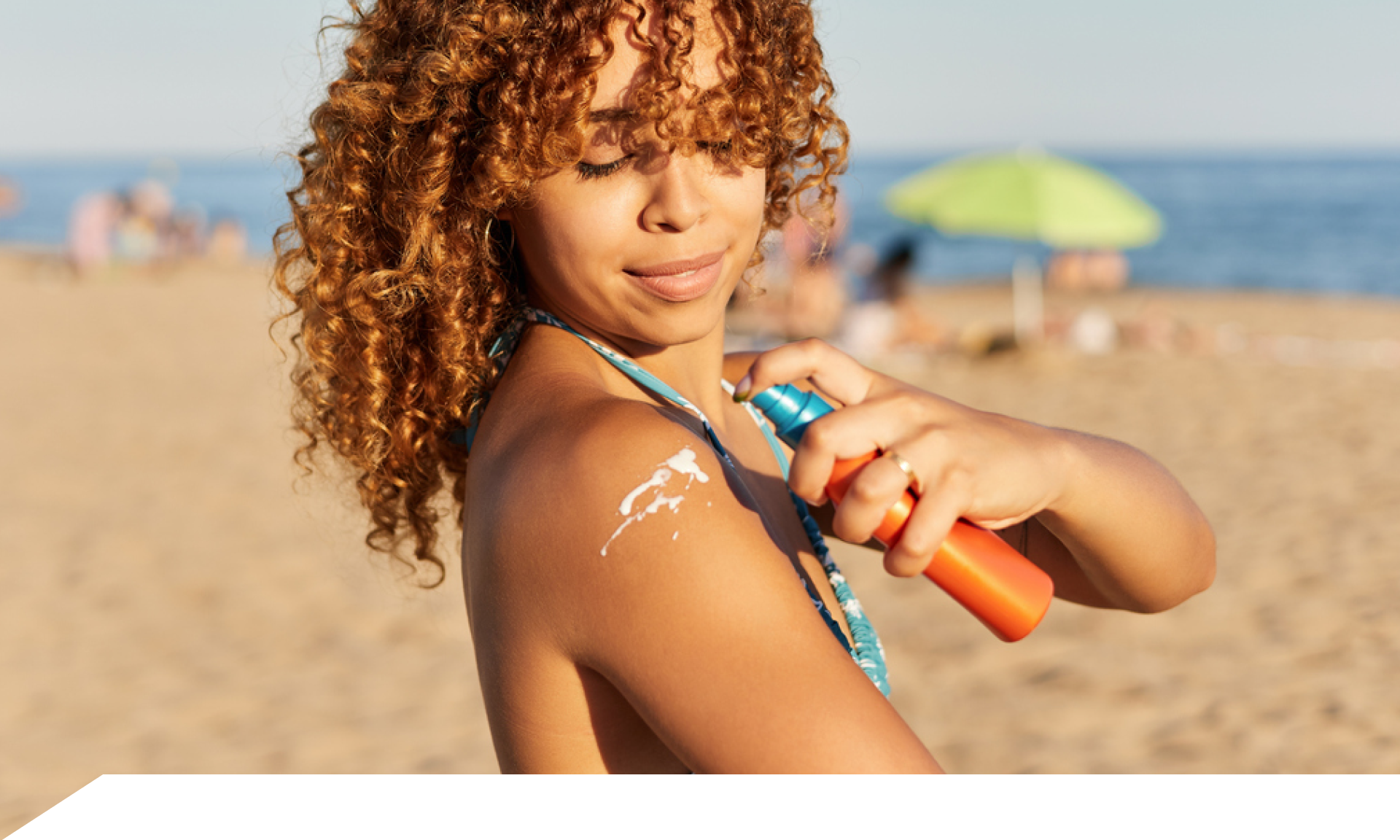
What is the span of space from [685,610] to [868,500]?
194mm

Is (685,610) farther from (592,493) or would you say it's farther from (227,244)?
(227,244)

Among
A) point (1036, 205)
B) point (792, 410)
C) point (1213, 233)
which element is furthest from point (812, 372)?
point (1213, 233)

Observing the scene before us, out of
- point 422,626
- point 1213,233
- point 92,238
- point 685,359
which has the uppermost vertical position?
point 685,359

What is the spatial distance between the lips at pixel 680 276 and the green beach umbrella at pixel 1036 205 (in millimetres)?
10793

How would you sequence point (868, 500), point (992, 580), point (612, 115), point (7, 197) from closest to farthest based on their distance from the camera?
point (868, 500) < point (992, 580) < point (612, 115) < point (7, 197)

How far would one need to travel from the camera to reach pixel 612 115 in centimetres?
138

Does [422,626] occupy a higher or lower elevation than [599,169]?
lower

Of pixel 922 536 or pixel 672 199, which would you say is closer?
pixel 922 536

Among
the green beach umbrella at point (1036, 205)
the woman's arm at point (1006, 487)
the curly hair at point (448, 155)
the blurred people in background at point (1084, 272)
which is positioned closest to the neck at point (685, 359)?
the curly hair at point (448, 155)

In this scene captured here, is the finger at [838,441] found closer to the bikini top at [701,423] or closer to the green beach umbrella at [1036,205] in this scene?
the bikini top at [701,423]

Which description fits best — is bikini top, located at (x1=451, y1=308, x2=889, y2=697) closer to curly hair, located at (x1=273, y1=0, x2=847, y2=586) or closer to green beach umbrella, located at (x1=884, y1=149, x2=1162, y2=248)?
curly hair, located at (x1=273, y1=0, x2=847, y2=586)

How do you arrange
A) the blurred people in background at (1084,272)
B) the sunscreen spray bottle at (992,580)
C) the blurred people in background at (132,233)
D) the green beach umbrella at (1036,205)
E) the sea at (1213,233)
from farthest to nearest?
the sea at (1213,233) < the blurred people in background at (1084,272) < the blurred people in background at (132,233) < the green beach umbrella at (1036,205) < the sunscreen spray bottle at (992,580)

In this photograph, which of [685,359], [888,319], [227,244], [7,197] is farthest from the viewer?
[7,197]

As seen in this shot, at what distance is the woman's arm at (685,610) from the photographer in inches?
40.5
